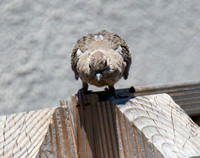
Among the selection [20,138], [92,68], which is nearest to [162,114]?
[20,138]

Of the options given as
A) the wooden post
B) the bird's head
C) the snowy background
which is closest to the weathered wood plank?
the wooden post

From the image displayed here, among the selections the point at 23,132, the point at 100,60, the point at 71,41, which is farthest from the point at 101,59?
the point at 71,41

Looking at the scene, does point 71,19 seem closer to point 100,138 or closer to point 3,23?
point 3,23

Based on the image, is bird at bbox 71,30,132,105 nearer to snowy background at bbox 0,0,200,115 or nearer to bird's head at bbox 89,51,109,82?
bird's head at bbox 89,51,109,82

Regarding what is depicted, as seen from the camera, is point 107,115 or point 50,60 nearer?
point 107,115

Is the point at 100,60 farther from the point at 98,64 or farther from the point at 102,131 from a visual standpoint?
the point at 102,131

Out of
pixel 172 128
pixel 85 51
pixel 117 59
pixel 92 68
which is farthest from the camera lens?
pixel 85 51
